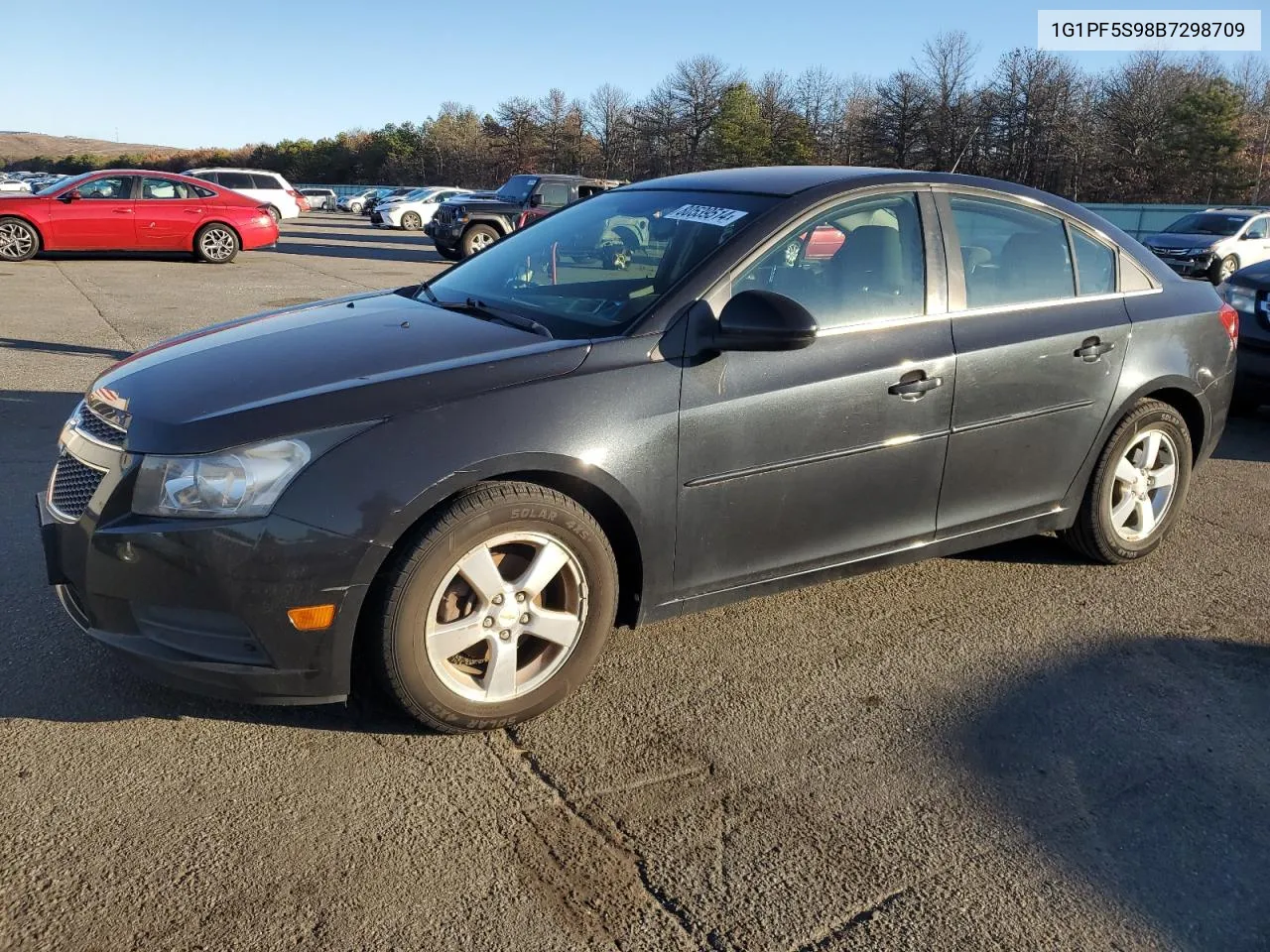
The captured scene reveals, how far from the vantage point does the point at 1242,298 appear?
24.3 feet

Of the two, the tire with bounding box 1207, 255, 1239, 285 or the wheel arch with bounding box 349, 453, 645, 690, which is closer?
the wheel arch with bounding box 349, 453, 645, 690

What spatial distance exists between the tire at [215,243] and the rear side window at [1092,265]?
671 inches

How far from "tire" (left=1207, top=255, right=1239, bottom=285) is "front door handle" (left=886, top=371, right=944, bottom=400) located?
19.0 meters

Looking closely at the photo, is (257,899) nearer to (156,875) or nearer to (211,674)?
(156,875)

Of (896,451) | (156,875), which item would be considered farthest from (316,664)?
(896,451)

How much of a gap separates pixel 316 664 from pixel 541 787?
2.28 ft

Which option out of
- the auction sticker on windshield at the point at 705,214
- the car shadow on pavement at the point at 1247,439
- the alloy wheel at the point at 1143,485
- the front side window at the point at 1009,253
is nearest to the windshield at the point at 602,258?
the auction sticker on windshield at the point at 705,214

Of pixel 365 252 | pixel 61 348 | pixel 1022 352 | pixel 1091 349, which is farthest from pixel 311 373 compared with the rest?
pixel 365 252

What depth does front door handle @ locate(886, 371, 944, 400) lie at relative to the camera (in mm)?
3549

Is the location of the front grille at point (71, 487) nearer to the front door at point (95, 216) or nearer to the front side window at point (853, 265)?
the front side window at point (853, 265)

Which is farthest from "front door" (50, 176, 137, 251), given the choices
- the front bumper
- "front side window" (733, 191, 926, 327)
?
"front side window" (733, 191, 926, 327)

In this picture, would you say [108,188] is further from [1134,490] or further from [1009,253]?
[1134,490]

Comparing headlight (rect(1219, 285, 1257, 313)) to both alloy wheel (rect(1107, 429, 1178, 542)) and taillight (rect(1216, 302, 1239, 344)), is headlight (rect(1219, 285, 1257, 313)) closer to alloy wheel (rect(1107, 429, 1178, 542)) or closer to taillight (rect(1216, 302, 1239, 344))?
taillight (rect(1216, 302, 1239, 344))

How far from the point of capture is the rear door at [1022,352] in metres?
3.78
